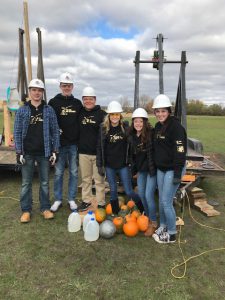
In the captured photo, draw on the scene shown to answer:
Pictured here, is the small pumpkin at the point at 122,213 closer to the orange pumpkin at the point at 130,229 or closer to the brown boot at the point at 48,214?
the orange pumpkin at the point at 130,229

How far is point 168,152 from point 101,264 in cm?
171

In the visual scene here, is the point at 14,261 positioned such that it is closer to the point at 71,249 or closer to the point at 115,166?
the point at 71,249

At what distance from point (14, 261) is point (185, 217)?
119 inches

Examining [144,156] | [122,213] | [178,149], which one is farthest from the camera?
[122,213]

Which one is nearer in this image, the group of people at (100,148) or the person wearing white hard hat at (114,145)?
the group of people at (100,148)

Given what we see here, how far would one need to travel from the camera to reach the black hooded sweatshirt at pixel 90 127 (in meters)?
5.10

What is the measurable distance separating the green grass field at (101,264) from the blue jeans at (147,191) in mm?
466

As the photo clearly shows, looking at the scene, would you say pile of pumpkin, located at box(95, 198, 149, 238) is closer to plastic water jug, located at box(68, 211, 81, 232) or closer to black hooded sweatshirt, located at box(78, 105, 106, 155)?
plastic water jug, located at box(68, 211, 81, 232)

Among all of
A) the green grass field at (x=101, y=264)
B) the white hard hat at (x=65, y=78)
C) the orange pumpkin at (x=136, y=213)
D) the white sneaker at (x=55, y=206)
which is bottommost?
the green grass field at (x=101, y=264)

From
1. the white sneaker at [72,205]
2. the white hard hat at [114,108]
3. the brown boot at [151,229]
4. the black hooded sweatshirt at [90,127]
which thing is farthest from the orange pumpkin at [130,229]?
the white hard hat at [114,108]

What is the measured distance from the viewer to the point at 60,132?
521 centimetres

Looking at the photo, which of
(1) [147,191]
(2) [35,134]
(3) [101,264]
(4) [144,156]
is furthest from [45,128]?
(3) [101,264]

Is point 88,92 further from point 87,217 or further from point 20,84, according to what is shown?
point 20,84

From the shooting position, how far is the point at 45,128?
4754 mm
